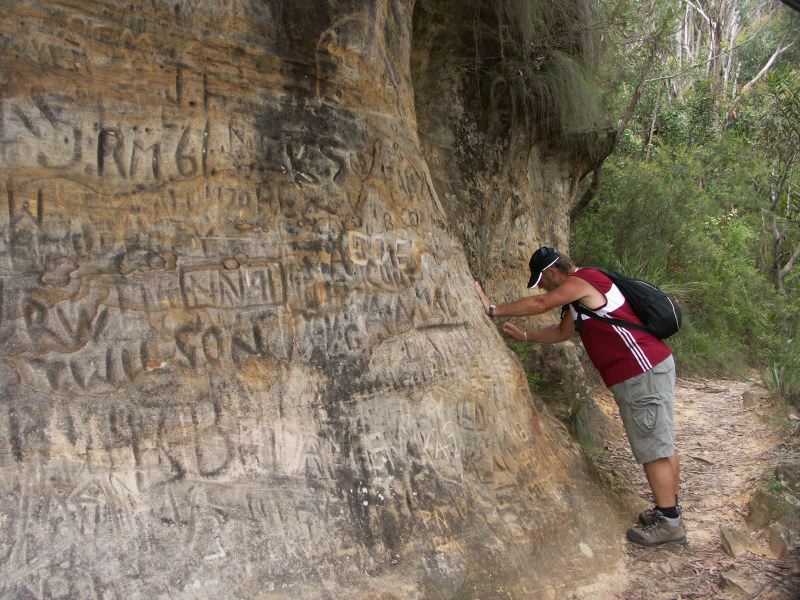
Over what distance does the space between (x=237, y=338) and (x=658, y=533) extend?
2588mm

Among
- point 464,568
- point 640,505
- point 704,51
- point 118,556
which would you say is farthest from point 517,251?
point 704,51

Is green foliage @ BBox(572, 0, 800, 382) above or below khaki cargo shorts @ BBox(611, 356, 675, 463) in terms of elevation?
above

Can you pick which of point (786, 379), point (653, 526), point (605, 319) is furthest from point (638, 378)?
point (786, 379)

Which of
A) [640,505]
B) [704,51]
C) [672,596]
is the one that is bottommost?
[672,596]

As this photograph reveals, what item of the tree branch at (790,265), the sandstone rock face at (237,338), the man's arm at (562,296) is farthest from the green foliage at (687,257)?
the sandstone rock face at (237,338)

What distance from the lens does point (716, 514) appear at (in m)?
4.43

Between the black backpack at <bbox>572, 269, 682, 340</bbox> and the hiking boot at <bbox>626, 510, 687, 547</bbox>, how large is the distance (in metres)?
1.05

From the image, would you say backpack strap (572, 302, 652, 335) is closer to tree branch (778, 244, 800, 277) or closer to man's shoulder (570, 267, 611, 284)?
man's shoulder (570, 267, 611, 284)

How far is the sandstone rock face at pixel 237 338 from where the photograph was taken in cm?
270

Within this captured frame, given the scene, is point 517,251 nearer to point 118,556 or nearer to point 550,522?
point 550,522

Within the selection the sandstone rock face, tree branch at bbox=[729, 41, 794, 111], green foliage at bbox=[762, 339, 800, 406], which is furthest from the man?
tree branch at bbox=[729, 41, 794, 111]

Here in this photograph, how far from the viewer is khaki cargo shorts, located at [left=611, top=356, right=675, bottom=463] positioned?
154 inches

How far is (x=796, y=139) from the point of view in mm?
12453

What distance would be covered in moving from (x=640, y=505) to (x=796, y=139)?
10603 mm
